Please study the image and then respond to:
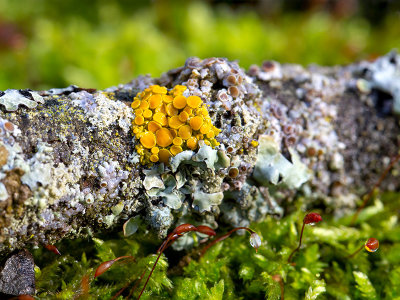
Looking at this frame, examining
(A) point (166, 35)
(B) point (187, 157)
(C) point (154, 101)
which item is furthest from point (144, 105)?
(A) point (166, 35)

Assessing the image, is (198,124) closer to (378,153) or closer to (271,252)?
(271,252)

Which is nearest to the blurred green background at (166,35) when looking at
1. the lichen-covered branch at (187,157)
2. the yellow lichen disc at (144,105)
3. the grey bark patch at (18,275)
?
the lichen-covered branch at (187,157)

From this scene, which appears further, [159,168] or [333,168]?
[333,168]

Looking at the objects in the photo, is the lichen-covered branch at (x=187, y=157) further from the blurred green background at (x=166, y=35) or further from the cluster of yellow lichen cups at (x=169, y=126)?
the blurred green background at (x=166, y=35)

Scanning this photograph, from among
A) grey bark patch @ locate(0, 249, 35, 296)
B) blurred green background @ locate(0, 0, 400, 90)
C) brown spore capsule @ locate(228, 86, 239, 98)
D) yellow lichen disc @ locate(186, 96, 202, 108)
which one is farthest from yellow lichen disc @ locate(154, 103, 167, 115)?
blurred green background @ locate(0, 0, 400, 90)

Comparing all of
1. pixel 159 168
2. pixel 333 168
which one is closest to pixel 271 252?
pixel 333 168

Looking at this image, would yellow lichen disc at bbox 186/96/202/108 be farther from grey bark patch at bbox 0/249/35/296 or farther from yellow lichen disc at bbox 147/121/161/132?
grey bark patch at bbox 0/249/35/296

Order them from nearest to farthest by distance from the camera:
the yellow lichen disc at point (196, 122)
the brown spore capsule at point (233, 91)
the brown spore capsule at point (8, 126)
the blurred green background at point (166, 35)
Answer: the brown spore capsule at point (8, 126) → the yellow lichen disc at point (196, 122) → the brown spore capsule at point (233, 91) → the blurred green background at point (166, 35)
